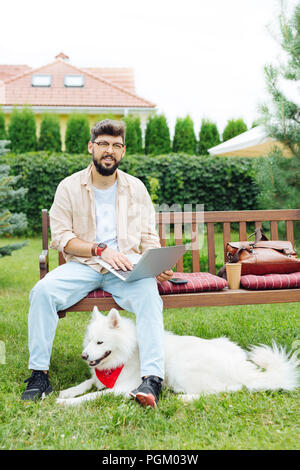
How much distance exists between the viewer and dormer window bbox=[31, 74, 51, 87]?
16.3m

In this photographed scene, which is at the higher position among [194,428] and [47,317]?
[47,317]

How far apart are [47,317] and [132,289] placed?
21.5 inches

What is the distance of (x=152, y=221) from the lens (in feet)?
11.4

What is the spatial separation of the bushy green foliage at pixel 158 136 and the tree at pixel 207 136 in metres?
0.90

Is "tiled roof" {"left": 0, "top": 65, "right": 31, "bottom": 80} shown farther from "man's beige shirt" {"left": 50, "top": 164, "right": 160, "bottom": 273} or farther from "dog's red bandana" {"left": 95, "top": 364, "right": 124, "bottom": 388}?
"dog's red bandana" {"left": 95, "top": 364, "right": 124, "bottom": 388}

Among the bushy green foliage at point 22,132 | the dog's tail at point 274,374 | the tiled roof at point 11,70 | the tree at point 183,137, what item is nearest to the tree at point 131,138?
the tree at point 183,137

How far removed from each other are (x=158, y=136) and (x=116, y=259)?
29.1 ft

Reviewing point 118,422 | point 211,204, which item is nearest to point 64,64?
point 211,204

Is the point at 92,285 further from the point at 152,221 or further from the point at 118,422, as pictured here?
the point at 118,422

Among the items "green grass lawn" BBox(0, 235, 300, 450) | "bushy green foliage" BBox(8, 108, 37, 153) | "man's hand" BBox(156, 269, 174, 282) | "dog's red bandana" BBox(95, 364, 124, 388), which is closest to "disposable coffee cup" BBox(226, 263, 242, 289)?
"man's hand" BBox(156, 269, 174, 282)

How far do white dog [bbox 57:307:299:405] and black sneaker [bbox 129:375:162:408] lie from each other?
0.17 meters
